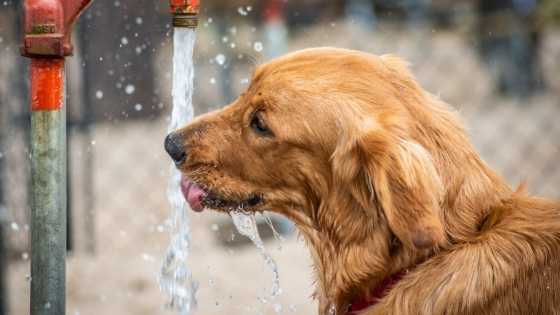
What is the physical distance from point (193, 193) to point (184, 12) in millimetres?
633

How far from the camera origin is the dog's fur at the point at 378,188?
304 centimetres

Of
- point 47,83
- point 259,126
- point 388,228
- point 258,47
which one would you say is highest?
point 47,83

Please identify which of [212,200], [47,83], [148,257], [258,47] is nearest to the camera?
[47,83]

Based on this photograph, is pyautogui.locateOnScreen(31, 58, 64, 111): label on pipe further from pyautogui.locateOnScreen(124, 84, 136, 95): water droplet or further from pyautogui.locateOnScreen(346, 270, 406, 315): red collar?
pyautogui.locateOnScreen(124, 84, 136, 95): water droplet

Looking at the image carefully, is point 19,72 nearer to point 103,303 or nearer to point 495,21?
point 103,303

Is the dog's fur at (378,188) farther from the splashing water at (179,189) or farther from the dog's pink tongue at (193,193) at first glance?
the splashing water at (179,189)

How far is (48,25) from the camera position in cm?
322

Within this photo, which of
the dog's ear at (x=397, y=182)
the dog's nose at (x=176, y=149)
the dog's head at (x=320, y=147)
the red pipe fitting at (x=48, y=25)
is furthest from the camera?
the dog's nose at (x=176, y=149)

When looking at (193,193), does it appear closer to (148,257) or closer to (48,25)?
(48,25)

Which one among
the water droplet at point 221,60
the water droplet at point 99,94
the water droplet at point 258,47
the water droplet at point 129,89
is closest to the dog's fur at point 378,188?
the water droplet at point 99,94

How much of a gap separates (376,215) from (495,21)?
7.34 metres

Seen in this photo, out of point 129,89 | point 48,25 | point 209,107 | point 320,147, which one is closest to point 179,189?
point 320,147

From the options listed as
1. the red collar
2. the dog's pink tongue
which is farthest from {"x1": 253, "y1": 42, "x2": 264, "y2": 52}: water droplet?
the red collar

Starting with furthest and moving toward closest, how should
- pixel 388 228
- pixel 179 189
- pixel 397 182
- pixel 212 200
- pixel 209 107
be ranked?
pixel 209 107 < pixel 179 189 < pixel 212 200 < pixel 388 228 < pixel 397 182
